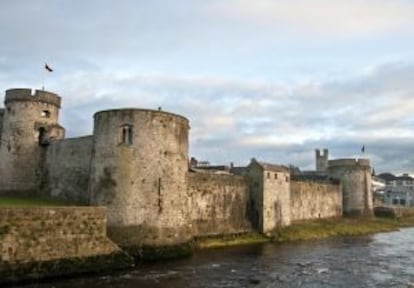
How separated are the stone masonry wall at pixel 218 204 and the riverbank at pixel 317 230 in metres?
0.82

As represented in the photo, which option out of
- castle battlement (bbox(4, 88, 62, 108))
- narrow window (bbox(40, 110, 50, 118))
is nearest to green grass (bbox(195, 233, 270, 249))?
narrow window (bbox(40, 110, 50, 118))

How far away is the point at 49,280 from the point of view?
2047 centimetres

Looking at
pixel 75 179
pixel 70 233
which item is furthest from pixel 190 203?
pixel 70 233

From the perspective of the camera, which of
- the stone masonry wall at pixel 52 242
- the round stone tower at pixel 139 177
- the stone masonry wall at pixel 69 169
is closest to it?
the stone masonry wall at pixel 52 242

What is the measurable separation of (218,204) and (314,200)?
703 inches

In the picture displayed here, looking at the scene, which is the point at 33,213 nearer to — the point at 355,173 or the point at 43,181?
the point at 43,181

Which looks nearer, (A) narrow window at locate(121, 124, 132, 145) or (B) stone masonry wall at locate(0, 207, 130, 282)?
(B) stone masonry wall at locate(0, 207, 130, 282)

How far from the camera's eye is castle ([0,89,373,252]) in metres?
26.8

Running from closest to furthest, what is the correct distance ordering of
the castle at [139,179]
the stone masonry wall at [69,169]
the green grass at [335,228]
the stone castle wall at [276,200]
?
the castle at [139,179]
the stone masonry wall at [69,169]
the stone castle wall at [276,200]
the green grass at [335,228]

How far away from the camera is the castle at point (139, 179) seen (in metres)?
26.8

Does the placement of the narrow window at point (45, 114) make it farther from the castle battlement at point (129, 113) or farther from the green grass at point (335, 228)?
the green grass at point (335, 228)

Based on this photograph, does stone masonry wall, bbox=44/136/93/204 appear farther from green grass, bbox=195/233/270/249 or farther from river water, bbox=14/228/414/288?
river water, bbox=14/228/414/288

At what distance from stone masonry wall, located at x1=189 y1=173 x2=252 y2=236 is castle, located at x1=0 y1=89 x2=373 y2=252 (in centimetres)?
7

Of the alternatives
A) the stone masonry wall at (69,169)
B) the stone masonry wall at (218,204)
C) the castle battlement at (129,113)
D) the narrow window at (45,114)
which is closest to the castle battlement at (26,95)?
the narrow window at (45,114)
